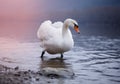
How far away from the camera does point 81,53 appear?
1550 cm

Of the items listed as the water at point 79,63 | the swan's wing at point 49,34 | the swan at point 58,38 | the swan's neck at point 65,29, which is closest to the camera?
the water at point 79,63

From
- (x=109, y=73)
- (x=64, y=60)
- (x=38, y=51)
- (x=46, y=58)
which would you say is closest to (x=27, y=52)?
(x=38, y=51)

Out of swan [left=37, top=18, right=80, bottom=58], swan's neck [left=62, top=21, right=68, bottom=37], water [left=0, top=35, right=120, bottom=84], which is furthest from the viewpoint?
swan's neck [left=62, top=21, right=68, bottom=37]

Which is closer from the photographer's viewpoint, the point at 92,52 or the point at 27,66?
the point at 27,66

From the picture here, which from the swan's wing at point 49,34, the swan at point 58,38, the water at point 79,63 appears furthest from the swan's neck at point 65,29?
the water at point 79,63

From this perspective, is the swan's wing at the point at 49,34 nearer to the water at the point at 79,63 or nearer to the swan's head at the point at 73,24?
the swan's head at the point at 73,24

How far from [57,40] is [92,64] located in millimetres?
1967

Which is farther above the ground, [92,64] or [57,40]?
[57,40]

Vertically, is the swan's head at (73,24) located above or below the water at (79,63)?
above

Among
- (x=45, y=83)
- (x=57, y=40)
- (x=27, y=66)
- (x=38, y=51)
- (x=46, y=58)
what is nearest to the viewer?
(x=45, y=83)

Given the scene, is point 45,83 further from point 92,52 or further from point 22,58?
point 92,52

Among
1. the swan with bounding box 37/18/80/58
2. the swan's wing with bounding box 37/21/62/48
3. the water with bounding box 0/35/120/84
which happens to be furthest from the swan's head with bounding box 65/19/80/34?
the water with bounding box 0/35/120/84

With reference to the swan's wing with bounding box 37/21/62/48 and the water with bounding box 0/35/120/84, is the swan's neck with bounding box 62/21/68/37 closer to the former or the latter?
the swan's wing with bounding box 37/21/62/48

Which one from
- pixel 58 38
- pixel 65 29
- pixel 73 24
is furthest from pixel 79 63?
pixel 65 29
